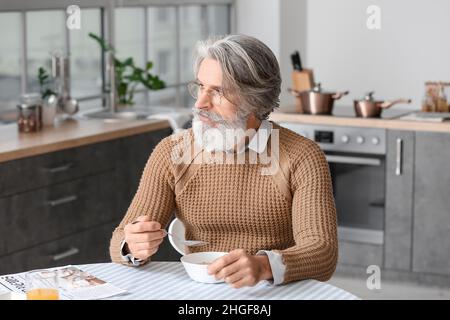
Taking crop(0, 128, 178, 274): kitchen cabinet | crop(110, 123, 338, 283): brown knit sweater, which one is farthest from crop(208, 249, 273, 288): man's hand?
crop(0, 128, 178, 274): kitchen cabinet

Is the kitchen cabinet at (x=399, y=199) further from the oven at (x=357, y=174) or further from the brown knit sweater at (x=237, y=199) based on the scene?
the brown knit sweater at (x=237, y=199)

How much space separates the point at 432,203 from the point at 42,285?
276 centimetres

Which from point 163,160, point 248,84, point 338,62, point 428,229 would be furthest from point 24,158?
point 338,62

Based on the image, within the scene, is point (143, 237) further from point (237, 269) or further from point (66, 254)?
point (66, 254)

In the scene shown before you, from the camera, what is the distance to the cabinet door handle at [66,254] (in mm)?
3892

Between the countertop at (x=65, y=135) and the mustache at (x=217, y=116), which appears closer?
the mustache at (x=217, y=116)

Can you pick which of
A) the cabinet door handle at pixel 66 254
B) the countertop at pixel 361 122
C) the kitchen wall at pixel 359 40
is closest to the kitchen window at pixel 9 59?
the cabinet door handle at pixel 66 254

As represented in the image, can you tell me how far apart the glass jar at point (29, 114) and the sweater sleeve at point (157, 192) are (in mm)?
1769

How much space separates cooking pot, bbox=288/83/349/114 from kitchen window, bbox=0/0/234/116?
1084 mm

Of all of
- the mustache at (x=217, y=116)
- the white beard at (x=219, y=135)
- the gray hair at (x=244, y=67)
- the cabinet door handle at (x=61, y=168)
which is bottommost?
Result: the cabinet door handle at (x=61, y=168)

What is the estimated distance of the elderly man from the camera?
92.7 inches

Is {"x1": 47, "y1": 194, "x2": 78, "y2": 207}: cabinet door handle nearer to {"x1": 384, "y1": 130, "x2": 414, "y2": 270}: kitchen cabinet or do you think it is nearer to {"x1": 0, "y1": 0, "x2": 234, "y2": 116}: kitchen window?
{"x1": 0, "y1": 0, "x2": 234, "y2": 116}: kitchen window
